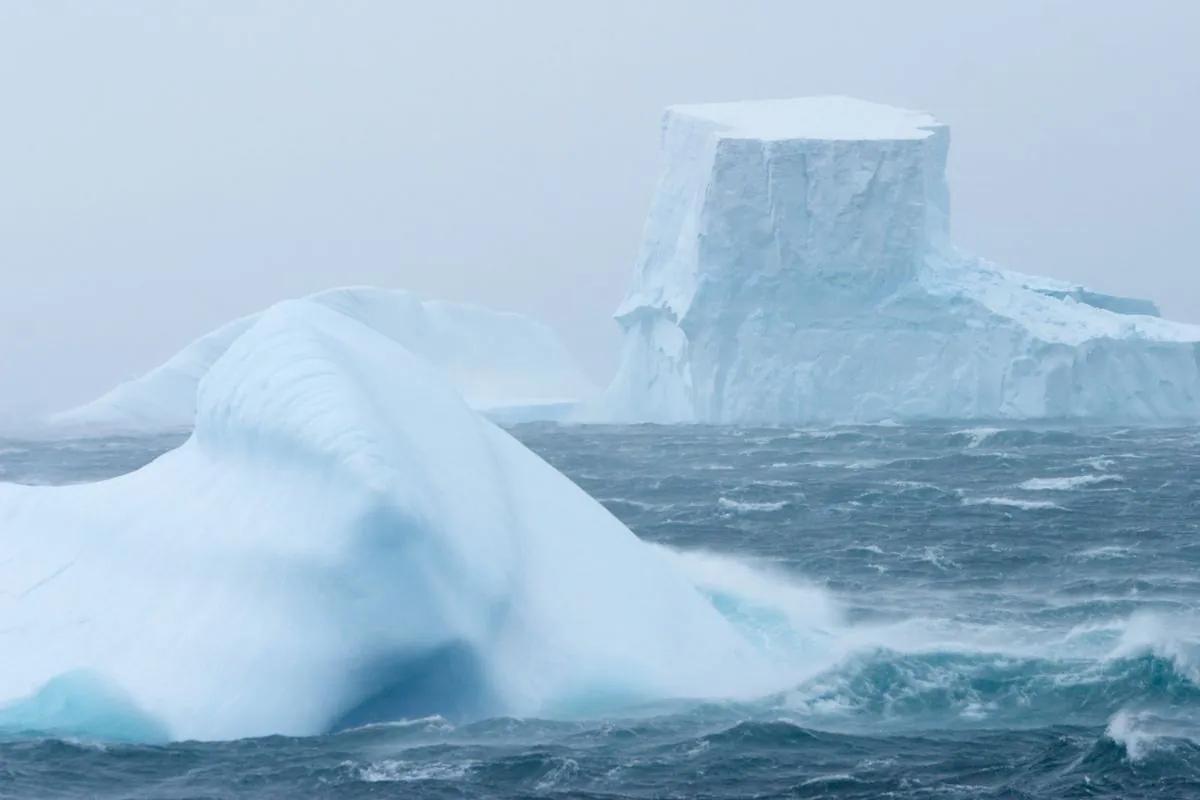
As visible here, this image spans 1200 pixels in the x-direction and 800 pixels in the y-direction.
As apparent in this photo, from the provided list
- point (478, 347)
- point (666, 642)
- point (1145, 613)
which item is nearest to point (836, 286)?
point (478, 347)

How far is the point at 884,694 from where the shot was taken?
11922 mm

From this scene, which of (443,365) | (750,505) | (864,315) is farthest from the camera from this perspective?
(443,365)

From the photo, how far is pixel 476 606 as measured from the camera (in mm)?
11195

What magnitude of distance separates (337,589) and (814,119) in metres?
30.1

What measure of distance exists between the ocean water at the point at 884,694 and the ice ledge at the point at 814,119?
1412 cm

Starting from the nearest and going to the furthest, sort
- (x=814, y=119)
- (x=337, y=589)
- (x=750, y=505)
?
(x=337, y=589), (x=750, y=505), (x=814, y=119)

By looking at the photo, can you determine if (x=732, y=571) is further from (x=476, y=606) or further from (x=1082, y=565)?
(x=476, y=606)

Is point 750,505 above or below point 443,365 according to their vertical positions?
below

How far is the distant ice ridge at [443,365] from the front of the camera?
4134 centimetres

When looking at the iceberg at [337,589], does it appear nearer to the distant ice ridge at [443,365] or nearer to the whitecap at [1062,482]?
the whitecap at [1062,482]

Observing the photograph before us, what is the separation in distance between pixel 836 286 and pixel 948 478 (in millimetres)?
10919

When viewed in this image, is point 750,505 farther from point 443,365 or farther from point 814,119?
point 443,365

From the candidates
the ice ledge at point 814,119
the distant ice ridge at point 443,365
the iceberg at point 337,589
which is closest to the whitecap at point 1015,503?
the iceberg at point 337,589

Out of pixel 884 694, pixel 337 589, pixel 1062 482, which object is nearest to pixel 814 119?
pixel 1062 482
